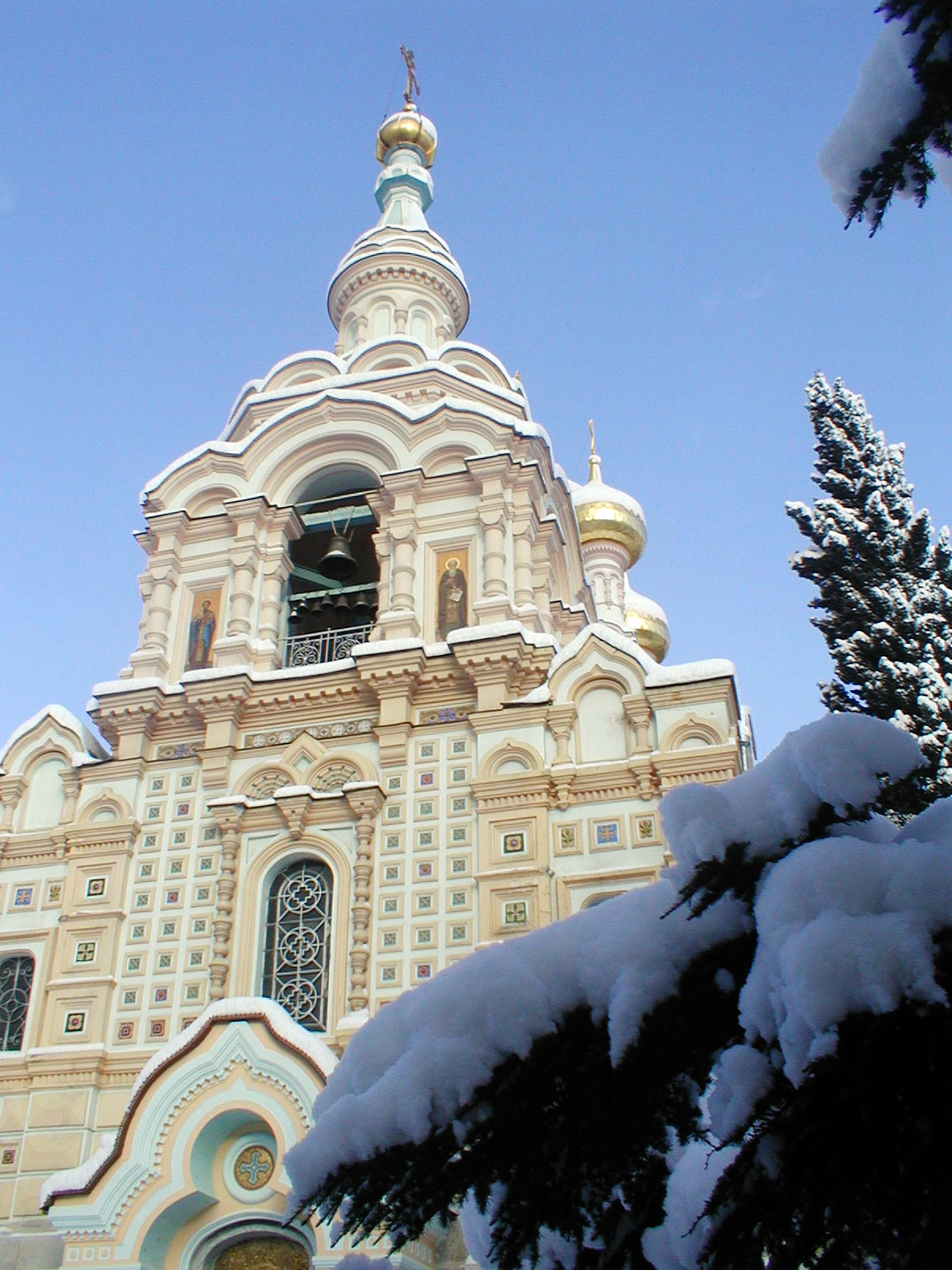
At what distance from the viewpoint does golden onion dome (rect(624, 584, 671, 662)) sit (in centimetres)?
2572

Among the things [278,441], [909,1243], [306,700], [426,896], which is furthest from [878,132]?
[278,441]

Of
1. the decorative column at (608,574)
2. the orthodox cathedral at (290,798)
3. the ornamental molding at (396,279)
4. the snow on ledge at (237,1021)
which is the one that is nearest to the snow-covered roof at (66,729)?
the orthodox cathedral at (290,798)

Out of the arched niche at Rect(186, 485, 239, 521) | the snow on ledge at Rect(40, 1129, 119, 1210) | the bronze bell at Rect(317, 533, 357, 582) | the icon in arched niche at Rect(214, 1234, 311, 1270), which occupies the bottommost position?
the icon in arched niche at Rect(214, 1234, 311, 1270)

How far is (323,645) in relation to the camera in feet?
40.4

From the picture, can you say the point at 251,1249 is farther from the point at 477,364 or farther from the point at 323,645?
the point at 477,364

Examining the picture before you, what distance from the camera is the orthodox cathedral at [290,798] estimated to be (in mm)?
8695

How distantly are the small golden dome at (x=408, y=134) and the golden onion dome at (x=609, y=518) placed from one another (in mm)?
6718

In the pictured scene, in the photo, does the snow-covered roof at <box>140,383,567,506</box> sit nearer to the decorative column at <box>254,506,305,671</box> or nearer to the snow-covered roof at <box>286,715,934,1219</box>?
the decorative column at <box>254,506,305,671</box>

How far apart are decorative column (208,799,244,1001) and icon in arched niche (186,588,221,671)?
1.78 metres

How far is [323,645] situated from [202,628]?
130 centimetres

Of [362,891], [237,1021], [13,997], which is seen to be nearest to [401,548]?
[362,891]

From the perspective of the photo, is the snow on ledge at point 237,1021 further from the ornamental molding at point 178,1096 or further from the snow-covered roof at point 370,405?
the snow-covered roof at point 370,405

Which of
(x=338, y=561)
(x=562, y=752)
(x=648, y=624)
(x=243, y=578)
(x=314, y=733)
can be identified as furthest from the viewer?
(x=648, y=624)

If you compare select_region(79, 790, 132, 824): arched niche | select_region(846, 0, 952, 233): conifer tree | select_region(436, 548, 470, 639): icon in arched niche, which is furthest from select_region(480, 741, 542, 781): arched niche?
select_region(846, 0, 952, 233): conifer tree
